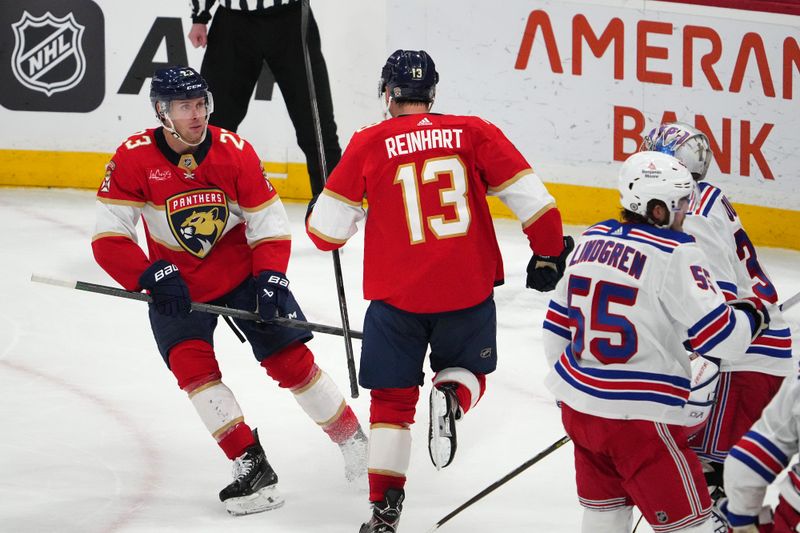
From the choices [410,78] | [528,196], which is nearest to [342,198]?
[410,78]

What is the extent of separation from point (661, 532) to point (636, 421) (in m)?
0.24

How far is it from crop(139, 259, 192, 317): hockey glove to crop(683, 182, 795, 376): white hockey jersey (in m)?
1.32

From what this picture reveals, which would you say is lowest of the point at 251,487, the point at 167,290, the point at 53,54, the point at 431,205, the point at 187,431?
the point at 187,431

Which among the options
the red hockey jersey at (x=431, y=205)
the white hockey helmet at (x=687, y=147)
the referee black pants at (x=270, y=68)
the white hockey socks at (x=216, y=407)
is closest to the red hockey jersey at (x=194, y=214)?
the white hockey socks at (x=216, y=407)

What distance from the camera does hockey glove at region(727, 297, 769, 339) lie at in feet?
8.48

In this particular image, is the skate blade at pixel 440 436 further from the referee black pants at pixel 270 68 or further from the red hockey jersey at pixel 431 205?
the referee black pants at pixel 270 68

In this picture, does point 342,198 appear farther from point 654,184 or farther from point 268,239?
point 654,184

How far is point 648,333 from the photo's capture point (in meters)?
2.53

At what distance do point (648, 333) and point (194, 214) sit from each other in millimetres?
1451

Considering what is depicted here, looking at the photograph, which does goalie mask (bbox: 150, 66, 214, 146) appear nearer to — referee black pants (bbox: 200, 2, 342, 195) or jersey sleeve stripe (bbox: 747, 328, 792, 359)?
jersey sleeve stripe (bbox: 747, 328, 792, 359)

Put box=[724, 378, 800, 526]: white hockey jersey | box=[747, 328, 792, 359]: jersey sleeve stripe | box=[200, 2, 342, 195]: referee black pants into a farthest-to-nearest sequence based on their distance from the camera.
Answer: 1. box=[200, 2, 342, 195]: referee black pants
2. box=[747, 328, 792, 359]: jersey sleeve stripe
3. box=[724, 378, 800, 526]: white hockey jersey

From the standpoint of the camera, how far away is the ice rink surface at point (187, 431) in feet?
11.4

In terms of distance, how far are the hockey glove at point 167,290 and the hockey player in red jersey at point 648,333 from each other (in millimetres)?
1197

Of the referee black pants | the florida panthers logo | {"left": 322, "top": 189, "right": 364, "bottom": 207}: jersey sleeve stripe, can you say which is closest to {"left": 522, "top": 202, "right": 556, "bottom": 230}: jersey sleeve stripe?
{"left": 322, "top": 189, "right": 364, "bottom": 207}: jersey sleeve stripe
